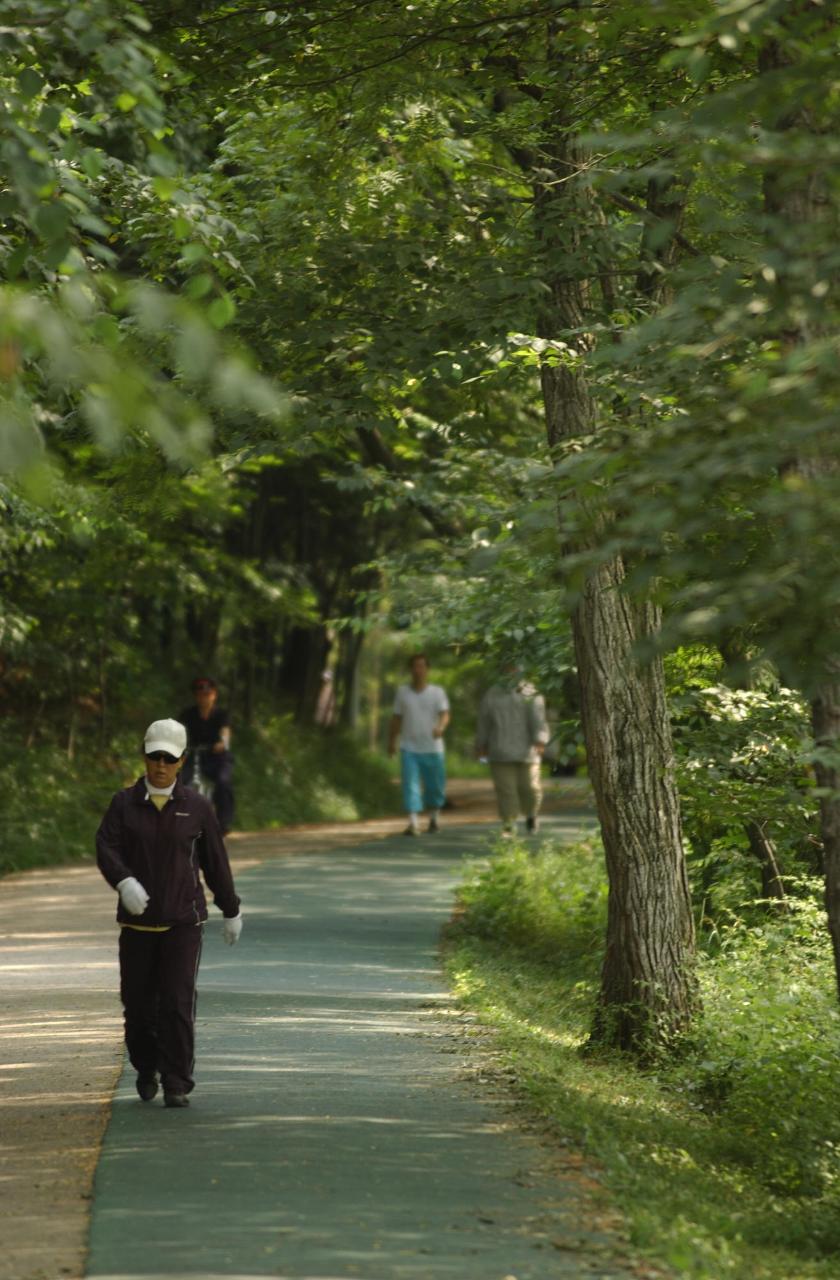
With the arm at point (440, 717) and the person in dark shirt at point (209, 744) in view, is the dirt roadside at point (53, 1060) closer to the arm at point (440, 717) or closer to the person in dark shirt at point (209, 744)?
the person in dark shirt at point (209, 744)

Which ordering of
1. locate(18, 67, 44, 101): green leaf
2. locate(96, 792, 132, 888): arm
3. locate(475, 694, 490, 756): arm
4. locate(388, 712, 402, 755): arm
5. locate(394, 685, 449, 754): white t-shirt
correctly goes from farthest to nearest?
locate(388, 712, 402, 755): arm < locate(394, 685, 449, 754): white t-shirt < locate(475, 694, 490, 756): arm < locate(96, 792, 132, 888): arm < locate(18, 67, 44, 101): green leaf

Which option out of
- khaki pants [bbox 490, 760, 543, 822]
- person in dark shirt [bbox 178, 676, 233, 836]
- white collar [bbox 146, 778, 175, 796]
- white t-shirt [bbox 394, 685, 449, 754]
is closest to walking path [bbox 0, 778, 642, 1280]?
white collar [bbox 146, 778, 175, 796]

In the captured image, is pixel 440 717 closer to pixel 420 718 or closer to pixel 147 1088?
pixel 420 718

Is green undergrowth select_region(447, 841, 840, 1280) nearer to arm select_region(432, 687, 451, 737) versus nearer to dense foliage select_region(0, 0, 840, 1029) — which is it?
dense foliage select_region(0, 0, 840, 1029)

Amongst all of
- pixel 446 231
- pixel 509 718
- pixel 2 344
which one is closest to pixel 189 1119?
pixel 2 344

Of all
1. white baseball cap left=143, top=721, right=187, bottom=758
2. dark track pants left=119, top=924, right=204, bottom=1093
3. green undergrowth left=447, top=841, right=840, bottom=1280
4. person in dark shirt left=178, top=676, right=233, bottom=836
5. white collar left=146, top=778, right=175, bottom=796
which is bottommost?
green undergrowth left=447, top=841, right=840, bottom=1280

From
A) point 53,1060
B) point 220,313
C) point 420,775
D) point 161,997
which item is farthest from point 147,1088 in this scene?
point 420,775

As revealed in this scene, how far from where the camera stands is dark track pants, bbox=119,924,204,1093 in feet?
28.8

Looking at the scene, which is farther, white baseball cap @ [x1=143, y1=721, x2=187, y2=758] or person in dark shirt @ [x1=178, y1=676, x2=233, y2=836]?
person in dark shirt @ [x1=178, y1=676, x2=233, y2=836]

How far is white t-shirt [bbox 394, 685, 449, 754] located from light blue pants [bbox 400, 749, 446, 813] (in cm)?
14

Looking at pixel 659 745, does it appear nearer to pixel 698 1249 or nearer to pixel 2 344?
pixel 698 1249

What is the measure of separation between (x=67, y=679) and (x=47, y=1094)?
1819 centimetres

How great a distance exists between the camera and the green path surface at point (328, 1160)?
6.10 m

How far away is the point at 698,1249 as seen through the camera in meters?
6.15
